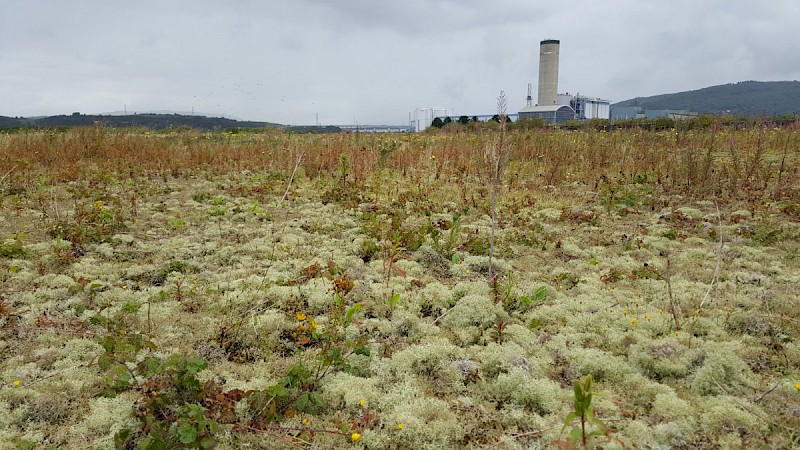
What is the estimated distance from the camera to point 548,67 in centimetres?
9012

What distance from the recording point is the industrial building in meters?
81.2

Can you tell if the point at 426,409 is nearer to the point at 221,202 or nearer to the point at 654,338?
the point at 654,338

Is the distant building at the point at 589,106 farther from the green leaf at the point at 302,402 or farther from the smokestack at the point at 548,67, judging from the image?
the green leaf at the point at 302,402

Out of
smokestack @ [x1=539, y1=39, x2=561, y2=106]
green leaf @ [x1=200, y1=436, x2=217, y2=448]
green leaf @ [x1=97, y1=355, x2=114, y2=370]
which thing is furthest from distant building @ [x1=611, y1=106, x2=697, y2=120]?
green leaf @ [x1=97, y1=355, x2=114, y2=370]

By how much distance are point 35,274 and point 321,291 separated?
3.31 metres

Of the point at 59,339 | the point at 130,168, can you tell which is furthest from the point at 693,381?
the point at 130,168

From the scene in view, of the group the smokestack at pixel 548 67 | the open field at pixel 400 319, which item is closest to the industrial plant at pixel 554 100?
the smokestack at pixel 548 67

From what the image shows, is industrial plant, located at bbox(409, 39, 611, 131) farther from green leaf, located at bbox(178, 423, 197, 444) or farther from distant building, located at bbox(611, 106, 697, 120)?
green leaf, located at bbox(178, 423, 197, 444)

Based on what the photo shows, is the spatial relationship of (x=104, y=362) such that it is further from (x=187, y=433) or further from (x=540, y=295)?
(x=540, y=295)

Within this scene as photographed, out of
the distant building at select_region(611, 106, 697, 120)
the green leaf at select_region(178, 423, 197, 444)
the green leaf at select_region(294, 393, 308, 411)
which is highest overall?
the distant building at select_region(611, 106, 697, 120)

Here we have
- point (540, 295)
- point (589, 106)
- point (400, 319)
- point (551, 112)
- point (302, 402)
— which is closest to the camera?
point (302, 402)

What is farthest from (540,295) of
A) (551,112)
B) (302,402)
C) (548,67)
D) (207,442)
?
(548,67)

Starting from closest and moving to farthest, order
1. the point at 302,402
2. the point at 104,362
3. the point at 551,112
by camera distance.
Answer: the point at 302,402, the point at 104,362, the point at 551,112

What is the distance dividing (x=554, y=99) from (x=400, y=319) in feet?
300
